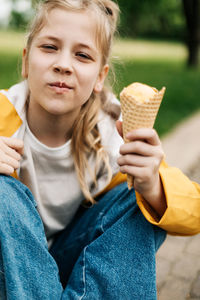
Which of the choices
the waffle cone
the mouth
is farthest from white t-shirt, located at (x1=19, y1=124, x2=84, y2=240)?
the waffle cone

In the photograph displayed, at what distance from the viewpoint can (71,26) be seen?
81.9 inches

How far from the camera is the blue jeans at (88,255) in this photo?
172 cm

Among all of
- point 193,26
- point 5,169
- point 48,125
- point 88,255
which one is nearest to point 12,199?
point 5,169

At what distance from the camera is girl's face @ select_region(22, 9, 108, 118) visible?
6.77ft

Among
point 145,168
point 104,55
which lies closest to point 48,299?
point 145,168

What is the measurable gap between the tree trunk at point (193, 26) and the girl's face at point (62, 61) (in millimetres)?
13691

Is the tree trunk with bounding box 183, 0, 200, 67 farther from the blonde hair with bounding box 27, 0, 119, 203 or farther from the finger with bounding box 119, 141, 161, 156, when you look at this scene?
the finger with bounding box 119, 141, 161, 156

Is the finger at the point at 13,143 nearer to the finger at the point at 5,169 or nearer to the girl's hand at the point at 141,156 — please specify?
the finger at the point at 5,169

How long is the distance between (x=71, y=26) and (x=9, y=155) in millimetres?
736

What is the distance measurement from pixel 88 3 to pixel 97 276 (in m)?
1.43

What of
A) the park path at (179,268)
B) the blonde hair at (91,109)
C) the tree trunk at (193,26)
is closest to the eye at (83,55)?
the blonde hair at (91,109)

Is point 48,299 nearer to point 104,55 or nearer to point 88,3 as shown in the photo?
point 104,55

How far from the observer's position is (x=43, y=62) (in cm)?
208

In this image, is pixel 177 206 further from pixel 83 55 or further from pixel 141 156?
pixel 83 55
